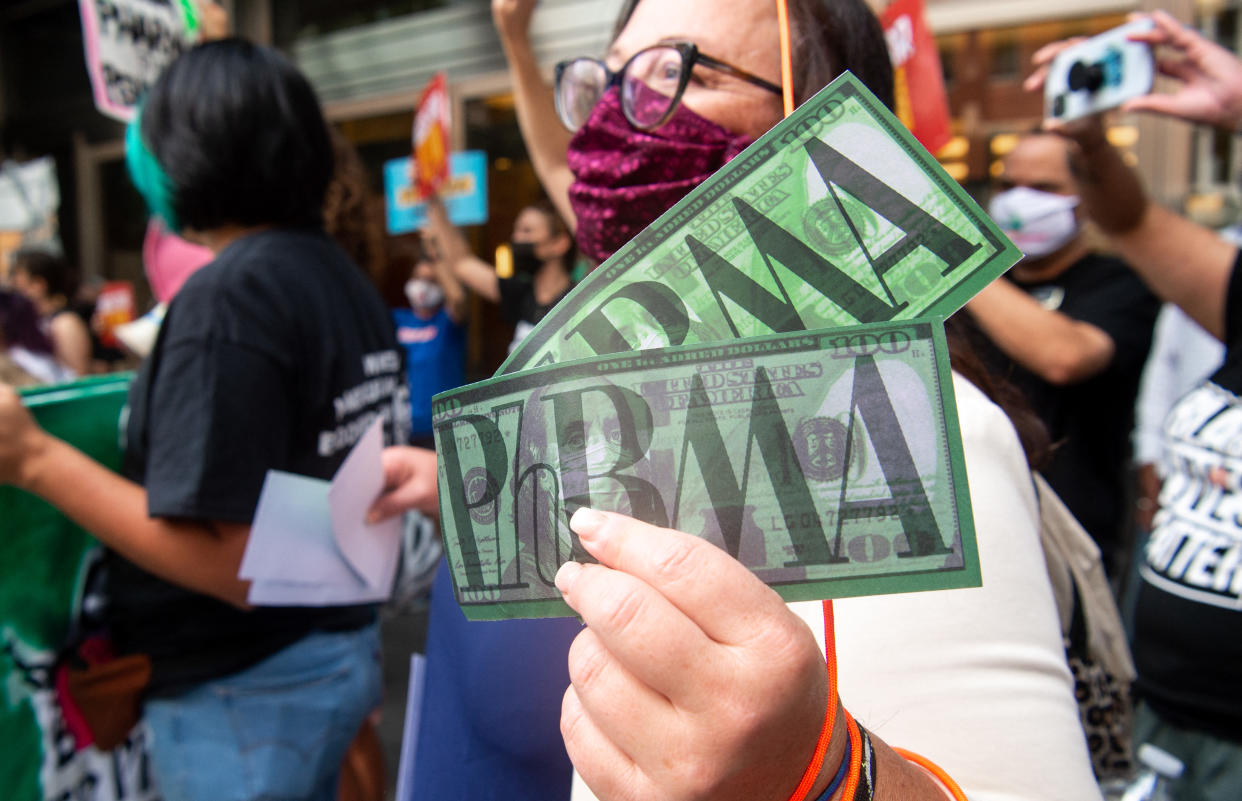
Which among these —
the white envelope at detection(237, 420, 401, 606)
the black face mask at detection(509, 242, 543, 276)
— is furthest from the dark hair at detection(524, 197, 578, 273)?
the white envelope at detection(237, 420, 401, 606)

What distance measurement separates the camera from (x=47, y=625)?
1447mm

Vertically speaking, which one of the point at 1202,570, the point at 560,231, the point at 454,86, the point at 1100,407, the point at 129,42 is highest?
the point at 129,42

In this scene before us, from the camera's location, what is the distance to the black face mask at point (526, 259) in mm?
4047

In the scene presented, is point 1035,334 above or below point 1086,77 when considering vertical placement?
below

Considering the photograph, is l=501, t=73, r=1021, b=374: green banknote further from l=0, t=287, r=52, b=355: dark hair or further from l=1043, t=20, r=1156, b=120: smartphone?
l=0, t=287, r=52, b=355: dark hair

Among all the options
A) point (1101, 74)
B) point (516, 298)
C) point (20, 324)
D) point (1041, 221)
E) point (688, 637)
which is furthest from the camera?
point (516, 298)

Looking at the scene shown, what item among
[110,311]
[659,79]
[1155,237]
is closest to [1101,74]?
[1155,237]

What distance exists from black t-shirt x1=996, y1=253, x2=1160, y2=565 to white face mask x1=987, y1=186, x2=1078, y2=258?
0.72 ft

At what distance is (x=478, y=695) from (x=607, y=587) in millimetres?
481

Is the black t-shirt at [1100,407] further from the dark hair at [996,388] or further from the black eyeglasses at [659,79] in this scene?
the black eyeglasses at [659,79]

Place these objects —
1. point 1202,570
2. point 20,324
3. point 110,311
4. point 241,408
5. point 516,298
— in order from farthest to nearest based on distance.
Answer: point 110,311 < point 516,298 < point 20,324 < point 1202,570 < point 241,408

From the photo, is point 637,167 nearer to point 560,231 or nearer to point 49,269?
point 560,231

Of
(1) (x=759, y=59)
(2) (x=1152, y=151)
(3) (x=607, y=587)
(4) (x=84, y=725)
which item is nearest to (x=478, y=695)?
(3) (x=607, y=587)

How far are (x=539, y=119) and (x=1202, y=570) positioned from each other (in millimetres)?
1565
